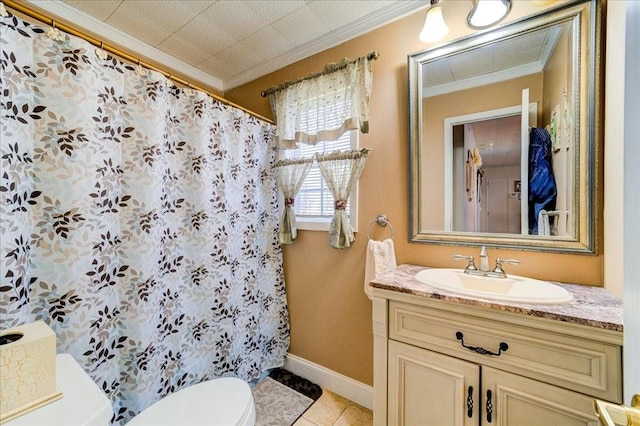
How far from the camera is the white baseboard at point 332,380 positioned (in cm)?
162

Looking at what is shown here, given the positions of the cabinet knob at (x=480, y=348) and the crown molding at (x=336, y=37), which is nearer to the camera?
the cabinet knob at (x=480, y=348)

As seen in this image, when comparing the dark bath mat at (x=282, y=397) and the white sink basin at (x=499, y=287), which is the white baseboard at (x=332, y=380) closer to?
the dark bath mat at (x=282, y=397)

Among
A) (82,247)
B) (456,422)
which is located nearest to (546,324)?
(456,422)

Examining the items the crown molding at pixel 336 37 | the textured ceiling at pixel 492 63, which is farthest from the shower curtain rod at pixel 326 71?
the textured ceiling at pixel 492 63

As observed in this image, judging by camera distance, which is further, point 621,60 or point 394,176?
point 394,176

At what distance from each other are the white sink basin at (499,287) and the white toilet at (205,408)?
3.05 ft

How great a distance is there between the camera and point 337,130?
1.68m

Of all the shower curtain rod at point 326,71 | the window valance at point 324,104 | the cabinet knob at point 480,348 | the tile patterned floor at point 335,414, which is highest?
the shower curtain rod at point 326,71

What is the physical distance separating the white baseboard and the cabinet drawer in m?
0.80

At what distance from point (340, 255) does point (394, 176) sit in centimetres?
65

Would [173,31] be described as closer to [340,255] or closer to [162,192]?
[162,192]

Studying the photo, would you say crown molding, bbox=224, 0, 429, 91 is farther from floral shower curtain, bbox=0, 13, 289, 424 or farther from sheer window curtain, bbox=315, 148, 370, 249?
sheer window curtain, bbox=315, 148, 370, 249

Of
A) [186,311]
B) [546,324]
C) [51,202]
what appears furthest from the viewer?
[186,311]

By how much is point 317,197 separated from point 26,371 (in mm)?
1534
